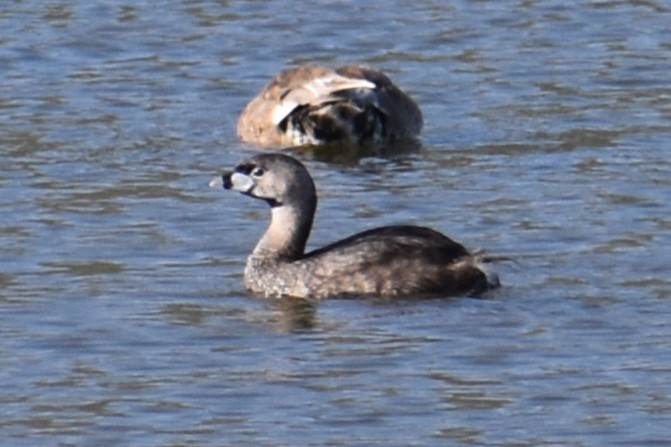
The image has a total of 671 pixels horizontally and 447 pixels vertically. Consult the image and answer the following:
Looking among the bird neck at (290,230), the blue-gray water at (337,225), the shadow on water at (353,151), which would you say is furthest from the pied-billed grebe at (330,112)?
the bird neck at (290,230)

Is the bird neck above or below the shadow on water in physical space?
above

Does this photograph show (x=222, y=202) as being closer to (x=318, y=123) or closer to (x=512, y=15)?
(x=318, y=123)

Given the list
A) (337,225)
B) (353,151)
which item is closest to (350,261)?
(337,225)

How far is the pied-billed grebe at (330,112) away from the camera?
1670 cm

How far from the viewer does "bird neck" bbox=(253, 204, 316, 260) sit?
42.3 feet

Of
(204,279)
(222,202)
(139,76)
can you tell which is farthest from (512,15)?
(204,279)

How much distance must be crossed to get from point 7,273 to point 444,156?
12.3 ft

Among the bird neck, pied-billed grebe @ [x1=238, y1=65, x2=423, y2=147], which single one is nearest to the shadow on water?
pied-billed grebe @ [x1=238, y1=65, x2=423, y2=147]

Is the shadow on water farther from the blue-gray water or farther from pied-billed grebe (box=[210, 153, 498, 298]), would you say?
pied-billed grebe (box=[210, 153, 498, 298])

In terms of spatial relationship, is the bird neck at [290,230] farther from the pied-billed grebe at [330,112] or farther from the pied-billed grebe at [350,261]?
the pied-billed grebe at [330,112]

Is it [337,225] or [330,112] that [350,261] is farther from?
[330,112]

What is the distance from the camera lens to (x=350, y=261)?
12438 millimetres

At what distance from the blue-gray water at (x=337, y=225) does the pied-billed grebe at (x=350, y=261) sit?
14 centimetres

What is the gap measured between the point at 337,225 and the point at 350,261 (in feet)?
5.11
